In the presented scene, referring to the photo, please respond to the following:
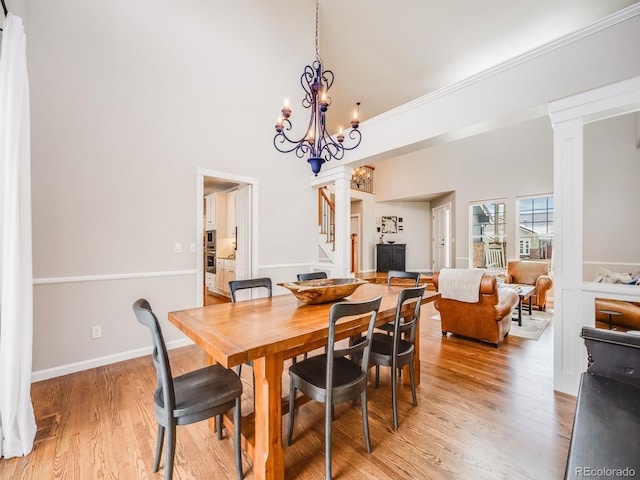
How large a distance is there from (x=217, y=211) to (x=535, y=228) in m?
7.22

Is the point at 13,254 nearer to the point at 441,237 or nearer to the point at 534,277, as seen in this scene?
the point at 534,277

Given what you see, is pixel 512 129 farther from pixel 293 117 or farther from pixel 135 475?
pixel 135 475

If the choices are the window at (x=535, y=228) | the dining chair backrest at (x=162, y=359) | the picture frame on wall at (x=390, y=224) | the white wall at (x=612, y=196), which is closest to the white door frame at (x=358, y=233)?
the picture frame on wall at (x=390, y=224)

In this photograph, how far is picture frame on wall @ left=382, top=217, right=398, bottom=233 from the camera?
9109 mm

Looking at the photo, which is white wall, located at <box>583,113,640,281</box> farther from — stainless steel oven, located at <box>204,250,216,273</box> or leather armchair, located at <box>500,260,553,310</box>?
stainless steel oven, located at <box>204,250,216,273</box>

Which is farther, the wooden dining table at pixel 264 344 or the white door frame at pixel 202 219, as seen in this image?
the white door frame at pixel 202 219

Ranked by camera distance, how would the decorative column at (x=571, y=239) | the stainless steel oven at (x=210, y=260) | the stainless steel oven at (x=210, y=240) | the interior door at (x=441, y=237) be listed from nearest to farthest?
the decorative column at (x=571, y=239), the stainless steel oven at (x=210, y=240), the stainless steel oven at (x=210, y=260), the interior door at (x=441, y=237)

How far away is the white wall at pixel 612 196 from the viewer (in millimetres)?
4730

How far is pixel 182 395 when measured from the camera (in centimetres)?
140

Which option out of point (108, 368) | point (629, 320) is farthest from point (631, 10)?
point (108, 368)

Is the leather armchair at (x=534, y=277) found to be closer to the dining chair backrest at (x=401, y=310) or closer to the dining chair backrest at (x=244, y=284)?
the dining chair backrest at (x=401, y=310)

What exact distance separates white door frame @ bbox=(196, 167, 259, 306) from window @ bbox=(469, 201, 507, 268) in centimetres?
570

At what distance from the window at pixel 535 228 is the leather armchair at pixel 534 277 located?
96 centimetres

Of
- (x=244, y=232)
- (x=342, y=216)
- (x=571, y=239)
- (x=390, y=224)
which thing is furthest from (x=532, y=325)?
(x=390, y=224)
